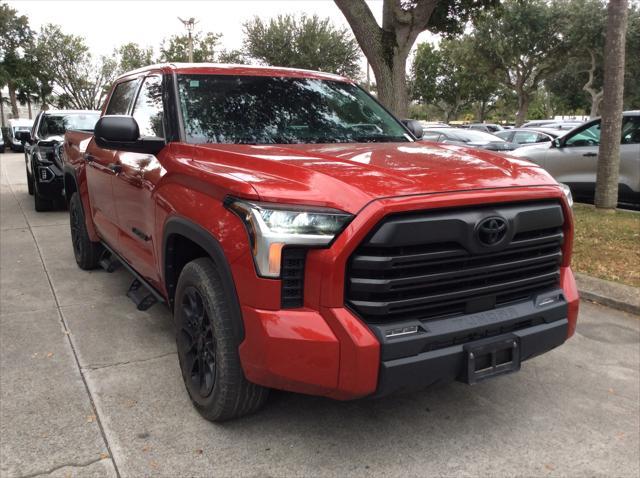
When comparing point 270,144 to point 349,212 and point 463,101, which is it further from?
point 463,101

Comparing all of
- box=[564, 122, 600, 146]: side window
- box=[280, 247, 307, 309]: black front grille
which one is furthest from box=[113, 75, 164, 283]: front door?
box=[564, 122, 600, 146]: side window

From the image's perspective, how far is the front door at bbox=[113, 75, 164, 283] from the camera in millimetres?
3404

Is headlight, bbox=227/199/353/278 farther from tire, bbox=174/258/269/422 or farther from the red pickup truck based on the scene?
tire, bbox=174/258/269/422

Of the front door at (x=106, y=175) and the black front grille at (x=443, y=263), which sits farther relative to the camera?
the front door at (x=106, y=175)

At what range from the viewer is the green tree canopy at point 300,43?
32.3 meters

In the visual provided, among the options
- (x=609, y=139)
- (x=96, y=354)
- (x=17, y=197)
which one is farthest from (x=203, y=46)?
(x=96, y=354)

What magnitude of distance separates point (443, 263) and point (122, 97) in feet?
11.2

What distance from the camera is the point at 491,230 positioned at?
7.91ft

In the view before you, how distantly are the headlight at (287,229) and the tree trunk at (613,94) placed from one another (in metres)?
7.06

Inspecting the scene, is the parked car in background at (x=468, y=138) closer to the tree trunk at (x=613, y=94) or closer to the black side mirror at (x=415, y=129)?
the tree trunk at (x=613, y=94)

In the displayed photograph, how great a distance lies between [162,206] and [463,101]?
5357 centimetres

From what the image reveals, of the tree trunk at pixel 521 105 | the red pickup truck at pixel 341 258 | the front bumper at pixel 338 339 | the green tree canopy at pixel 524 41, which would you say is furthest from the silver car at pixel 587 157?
the tree trunk at pixel 521 105

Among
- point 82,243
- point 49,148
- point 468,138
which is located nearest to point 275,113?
point 82,243

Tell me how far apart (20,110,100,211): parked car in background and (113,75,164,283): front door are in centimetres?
558
